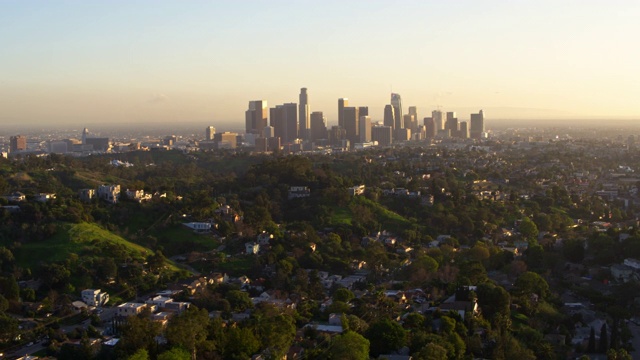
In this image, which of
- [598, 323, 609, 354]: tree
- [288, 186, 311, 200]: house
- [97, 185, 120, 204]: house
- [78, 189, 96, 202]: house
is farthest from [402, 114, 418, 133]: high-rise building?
[598, 323, 609, 354]: tree

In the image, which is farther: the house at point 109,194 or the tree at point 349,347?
the house at point 109,194

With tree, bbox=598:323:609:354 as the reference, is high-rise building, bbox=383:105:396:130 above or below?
above

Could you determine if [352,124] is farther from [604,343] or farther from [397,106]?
[604,343]

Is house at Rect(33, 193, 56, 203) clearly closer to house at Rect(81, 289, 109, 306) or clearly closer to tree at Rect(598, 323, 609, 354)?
house at Rect(81, 289, 109, 306)

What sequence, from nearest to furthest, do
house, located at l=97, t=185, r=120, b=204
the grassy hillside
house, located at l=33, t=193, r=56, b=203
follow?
the grassy hillside, house, located at l=33, t=193, r=56, b=203, house, located at l=97, t=185, r=120, b=204

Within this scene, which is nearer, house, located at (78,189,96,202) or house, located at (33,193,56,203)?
house, located at (33,193,56,203)

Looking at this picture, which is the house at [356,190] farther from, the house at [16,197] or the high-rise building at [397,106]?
the high-rise building at [397,106]

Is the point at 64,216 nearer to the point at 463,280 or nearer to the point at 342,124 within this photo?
the point at 463,280

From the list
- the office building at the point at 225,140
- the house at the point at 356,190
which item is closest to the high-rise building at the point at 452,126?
the office building at the point at 225,140
